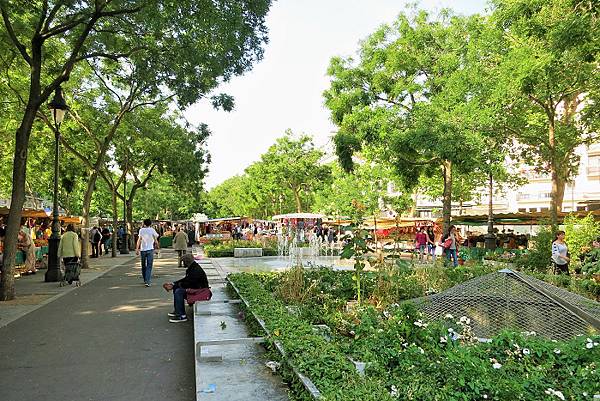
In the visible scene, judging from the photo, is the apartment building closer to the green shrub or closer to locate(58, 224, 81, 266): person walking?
the green shrub

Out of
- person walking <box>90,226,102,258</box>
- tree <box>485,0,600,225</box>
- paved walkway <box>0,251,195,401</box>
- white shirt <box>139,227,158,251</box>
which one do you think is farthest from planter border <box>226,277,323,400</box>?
person walking <box>90,226,102,258</box>

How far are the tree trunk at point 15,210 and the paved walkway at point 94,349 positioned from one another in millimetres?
414

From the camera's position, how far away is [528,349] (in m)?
4.70

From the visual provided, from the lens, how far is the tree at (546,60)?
1141 cm

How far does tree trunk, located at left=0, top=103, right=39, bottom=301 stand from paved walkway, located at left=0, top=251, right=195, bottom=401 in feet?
1.36

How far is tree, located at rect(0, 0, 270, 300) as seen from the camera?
36.6 feet

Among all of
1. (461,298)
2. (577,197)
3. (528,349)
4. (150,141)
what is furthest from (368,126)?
(577,197)

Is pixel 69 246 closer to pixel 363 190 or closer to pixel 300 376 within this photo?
pixel 300 376

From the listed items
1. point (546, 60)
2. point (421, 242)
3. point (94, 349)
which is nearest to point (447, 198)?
point (421, 242)

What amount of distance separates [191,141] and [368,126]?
11.8 metres

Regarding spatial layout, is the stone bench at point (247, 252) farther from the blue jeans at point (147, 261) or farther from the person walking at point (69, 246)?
the person walking at point (69, 246)

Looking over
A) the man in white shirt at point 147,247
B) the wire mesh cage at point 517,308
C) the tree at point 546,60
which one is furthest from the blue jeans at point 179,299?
the tree at point 546,60

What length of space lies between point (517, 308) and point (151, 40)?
10.7 m

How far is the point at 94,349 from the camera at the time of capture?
696cm
